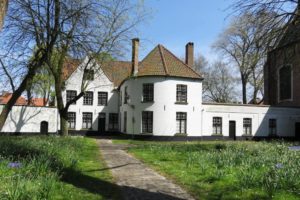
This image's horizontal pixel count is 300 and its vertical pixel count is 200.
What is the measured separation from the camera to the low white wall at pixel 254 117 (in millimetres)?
39100

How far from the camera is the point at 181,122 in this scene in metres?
37.4

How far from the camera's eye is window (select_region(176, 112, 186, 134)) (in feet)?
122

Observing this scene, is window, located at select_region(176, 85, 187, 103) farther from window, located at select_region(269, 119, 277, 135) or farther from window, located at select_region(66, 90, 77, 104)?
window, located at select_region(66, 90, 77, 104)

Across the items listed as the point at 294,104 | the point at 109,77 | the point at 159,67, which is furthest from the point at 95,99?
the point at 294,104

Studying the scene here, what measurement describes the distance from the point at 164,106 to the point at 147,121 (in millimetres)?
2211

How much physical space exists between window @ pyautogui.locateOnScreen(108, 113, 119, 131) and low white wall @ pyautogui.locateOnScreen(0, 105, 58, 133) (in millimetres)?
7230

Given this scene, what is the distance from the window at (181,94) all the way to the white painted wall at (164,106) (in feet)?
1.26

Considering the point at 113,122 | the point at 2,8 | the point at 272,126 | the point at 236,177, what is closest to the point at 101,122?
the point at 113,122

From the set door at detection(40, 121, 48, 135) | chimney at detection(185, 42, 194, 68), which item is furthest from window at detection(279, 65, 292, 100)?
door at detection(40, 121, 48, 135)

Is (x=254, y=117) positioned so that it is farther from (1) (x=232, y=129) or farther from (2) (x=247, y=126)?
(1) (x=232, y=129)

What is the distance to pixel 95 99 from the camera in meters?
46.1

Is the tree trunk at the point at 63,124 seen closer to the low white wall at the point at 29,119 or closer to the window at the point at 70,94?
the low white wall at the point at 29,119

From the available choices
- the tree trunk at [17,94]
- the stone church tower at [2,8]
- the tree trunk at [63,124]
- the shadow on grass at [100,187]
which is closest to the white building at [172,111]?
the tree trunk at [63,124]

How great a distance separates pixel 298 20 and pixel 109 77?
118ft
